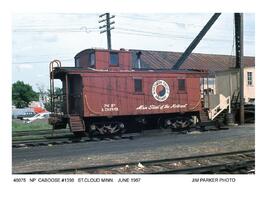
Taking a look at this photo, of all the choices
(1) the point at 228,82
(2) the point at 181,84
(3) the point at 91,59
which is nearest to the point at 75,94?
(3) the point at 91,59

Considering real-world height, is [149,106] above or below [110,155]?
above

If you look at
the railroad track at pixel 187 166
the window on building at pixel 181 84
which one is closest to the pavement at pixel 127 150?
the railroad track at pixel 187 166

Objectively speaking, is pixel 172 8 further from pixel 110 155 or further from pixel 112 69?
pixel 112 69

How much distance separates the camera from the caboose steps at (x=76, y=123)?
10.6 metres

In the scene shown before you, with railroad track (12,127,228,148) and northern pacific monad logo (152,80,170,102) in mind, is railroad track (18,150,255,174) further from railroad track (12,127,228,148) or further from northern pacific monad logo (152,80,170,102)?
northern pacific monad logo (152,80,170,102)

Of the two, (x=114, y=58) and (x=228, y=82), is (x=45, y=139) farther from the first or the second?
(x=228, y=82)

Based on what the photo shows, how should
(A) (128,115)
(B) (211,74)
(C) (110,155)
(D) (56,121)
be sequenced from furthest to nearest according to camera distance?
(B) (211,74)
(A) (128,115)
(D) (56,121)
(C) (110,155)

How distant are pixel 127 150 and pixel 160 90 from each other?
3483mm

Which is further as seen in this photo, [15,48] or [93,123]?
[93,123]

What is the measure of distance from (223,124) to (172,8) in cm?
726

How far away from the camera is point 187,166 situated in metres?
6.79

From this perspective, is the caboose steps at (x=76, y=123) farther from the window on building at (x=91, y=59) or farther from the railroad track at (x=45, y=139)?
the window on building at (x=91, y=59)

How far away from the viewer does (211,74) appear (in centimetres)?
1315
